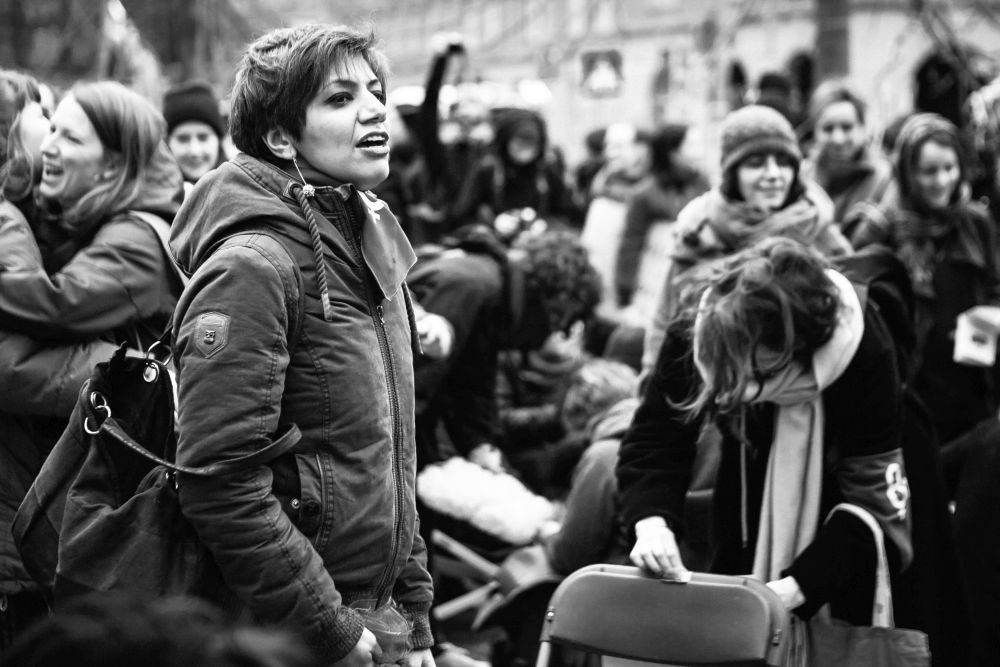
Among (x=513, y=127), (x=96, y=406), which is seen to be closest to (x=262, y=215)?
(x=96, y=406)

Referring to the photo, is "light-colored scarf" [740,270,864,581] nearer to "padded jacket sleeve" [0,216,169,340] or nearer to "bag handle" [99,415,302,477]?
"bag handle" [99,415,302,477]

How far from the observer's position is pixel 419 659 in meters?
3.09

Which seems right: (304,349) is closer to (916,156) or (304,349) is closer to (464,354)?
(464,354)

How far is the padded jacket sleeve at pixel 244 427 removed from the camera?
261cm

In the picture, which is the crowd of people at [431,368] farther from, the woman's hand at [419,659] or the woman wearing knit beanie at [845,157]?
the woman wearing knit beanie at [845,157]

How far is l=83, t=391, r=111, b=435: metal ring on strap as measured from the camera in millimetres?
2895

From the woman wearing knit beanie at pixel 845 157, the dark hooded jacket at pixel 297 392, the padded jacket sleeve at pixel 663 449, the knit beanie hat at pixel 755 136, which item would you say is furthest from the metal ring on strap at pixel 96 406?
the woman wearing knit beanie at pixel 845 157

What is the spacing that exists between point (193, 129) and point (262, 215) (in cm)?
310

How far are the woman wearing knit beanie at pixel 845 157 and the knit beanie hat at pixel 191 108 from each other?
3.02 meters

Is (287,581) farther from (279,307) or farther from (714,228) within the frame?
(714,228)

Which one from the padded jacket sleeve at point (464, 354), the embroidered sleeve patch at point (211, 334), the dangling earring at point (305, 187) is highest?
the dangling earring at point (305, 187)

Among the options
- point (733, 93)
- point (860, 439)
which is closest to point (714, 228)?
point (860, 439)

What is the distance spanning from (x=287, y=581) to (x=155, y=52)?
1263 cm

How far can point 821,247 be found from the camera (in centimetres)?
502
